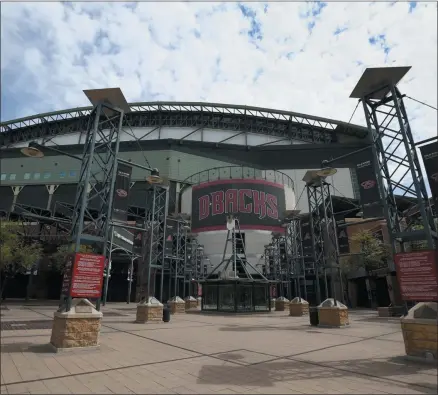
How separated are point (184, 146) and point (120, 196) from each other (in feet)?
180

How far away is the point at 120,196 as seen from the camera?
12461 mm

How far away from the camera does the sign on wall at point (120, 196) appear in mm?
12406

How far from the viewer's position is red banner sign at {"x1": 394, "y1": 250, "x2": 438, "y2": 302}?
8.21 m

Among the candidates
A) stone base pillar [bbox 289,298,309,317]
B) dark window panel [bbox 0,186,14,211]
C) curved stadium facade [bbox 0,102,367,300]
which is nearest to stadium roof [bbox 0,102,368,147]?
curved stadium facade [bbox 0,102,367,300]

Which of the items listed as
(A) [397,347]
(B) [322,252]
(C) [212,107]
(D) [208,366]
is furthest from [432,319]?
(C) [212,107]

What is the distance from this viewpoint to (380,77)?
1065cm

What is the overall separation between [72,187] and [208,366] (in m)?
57.4

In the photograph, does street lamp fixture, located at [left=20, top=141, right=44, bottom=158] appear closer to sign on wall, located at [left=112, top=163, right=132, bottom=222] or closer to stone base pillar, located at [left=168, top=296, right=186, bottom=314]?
sign on wall, located at [left=112, top=163, right=132, bottom=222]

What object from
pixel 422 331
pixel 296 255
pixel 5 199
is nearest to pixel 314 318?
pixel 422 331

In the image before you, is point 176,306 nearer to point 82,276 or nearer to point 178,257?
point 178,257

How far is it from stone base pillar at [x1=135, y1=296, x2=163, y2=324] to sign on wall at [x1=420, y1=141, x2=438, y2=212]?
1516 centimetres

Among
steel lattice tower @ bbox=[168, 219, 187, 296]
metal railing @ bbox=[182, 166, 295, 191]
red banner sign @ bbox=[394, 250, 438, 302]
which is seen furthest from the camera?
metal railing @ bbox=[182, 166, 295, 191]

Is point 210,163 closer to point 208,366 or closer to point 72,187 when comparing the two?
point 72,187

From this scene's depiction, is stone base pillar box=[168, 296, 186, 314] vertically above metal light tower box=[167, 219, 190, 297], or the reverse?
Result: metal light tower box=[167, 219, 190, 297]
